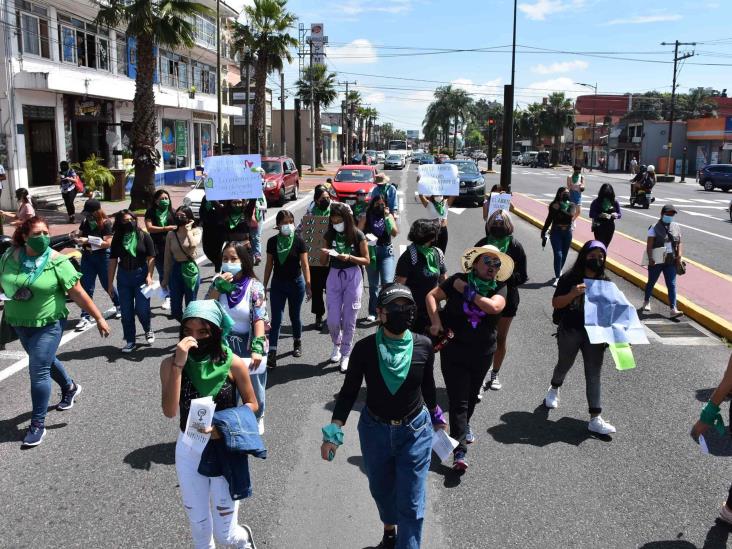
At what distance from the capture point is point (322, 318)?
31.5 ft

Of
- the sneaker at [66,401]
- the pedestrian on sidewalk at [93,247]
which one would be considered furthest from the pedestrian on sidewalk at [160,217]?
the sneaker at [66,401]

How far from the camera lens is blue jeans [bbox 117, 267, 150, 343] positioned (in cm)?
791

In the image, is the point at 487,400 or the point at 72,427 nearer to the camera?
the point at 72,427

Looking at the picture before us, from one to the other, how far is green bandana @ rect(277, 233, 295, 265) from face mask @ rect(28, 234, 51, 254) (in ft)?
7.76

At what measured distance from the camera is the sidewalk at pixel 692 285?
984 centimetres

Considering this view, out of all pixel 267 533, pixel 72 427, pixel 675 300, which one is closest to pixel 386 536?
pixel 267 533

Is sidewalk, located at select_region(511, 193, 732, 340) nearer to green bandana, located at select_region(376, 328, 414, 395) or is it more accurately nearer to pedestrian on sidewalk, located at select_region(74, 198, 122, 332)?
green bandana, located at select_region(376, 328, 414, 395)

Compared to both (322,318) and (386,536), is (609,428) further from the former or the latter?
(322,318)

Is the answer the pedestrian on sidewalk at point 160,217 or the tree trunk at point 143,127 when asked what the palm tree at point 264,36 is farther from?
the pedestrian on sidewalk at point 160,217

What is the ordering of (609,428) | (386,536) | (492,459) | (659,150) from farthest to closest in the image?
1. (659,150)
2. (609,428)
3. (492,459)
4. (386,536)

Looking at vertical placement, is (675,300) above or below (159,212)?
below

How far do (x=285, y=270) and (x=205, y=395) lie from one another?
147 inches

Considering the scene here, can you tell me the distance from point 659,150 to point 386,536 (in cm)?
7093

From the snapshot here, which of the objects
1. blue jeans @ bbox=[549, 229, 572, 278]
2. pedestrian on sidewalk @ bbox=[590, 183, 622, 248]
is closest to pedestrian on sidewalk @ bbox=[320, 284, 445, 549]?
blue jeans @ bbox=[549, 229, 572, 278]
